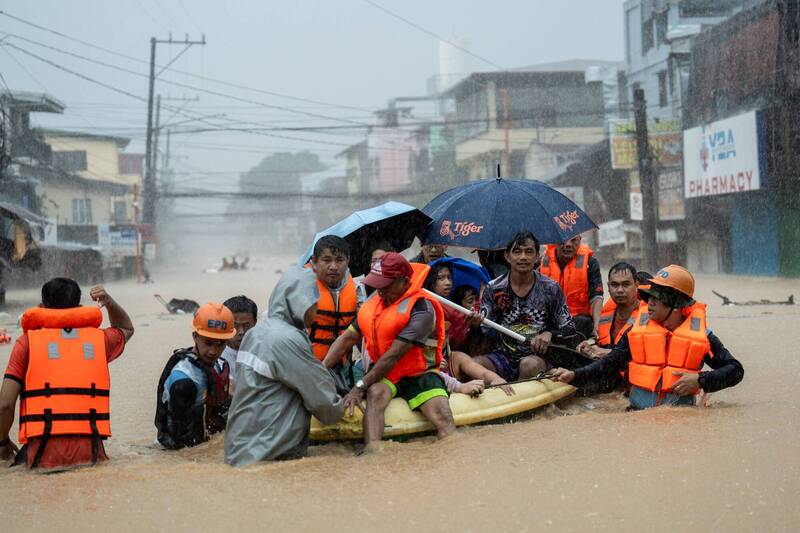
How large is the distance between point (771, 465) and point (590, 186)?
35.9 m

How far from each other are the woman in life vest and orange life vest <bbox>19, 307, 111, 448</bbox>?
255 centimetres

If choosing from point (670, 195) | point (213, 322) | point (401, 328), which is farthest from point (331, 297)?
point (670, 195)

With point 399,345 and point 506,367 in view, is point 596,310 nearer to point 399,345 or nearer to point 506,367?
point 506,367

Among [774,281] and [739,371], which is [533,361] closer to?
[739,371]

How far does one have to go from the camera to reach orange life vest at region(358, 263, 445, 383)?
6223mm

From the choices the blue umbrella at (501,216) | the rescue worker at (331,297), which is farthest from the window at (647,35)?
the rescue worker at (331,297)

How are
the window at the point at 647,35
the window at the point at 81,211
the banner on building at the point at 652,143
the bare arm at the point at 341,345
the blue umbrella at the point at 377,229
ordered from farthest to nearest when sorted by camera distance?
the window at the point at 81,211 → the window at the point at 647,35 → the banner on building at the point at 652,143 → the blue umbrella at the point at 377,229 → the bare arm at the point at 341,345

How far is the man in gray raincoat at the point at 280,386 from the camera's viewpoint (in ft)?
18.6

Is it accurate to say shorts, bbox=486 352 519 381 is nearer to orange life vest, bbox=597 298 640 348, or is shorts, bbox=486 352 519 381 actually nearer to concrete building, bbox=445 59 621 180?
orange life vest, bbox=597 298 640 348

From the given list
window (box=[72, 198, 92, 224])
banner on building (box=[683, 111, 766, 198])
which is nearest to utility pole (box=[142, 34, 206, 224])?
window (box=[72, 198, 92, 224])

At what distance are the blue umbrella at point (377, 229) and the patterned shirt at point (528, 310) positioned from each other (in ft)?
4.11

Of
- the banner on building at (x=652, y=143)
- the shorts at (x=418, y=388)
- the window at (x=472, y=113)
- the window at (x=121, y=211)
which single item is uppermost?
the window at (x=472, y=113)

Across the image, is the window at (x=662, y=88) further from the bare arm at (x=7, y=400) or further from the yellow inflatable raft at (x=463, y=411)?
the bare arm at (x=7, y=400)

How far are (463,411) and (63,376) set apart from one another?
2701mm
